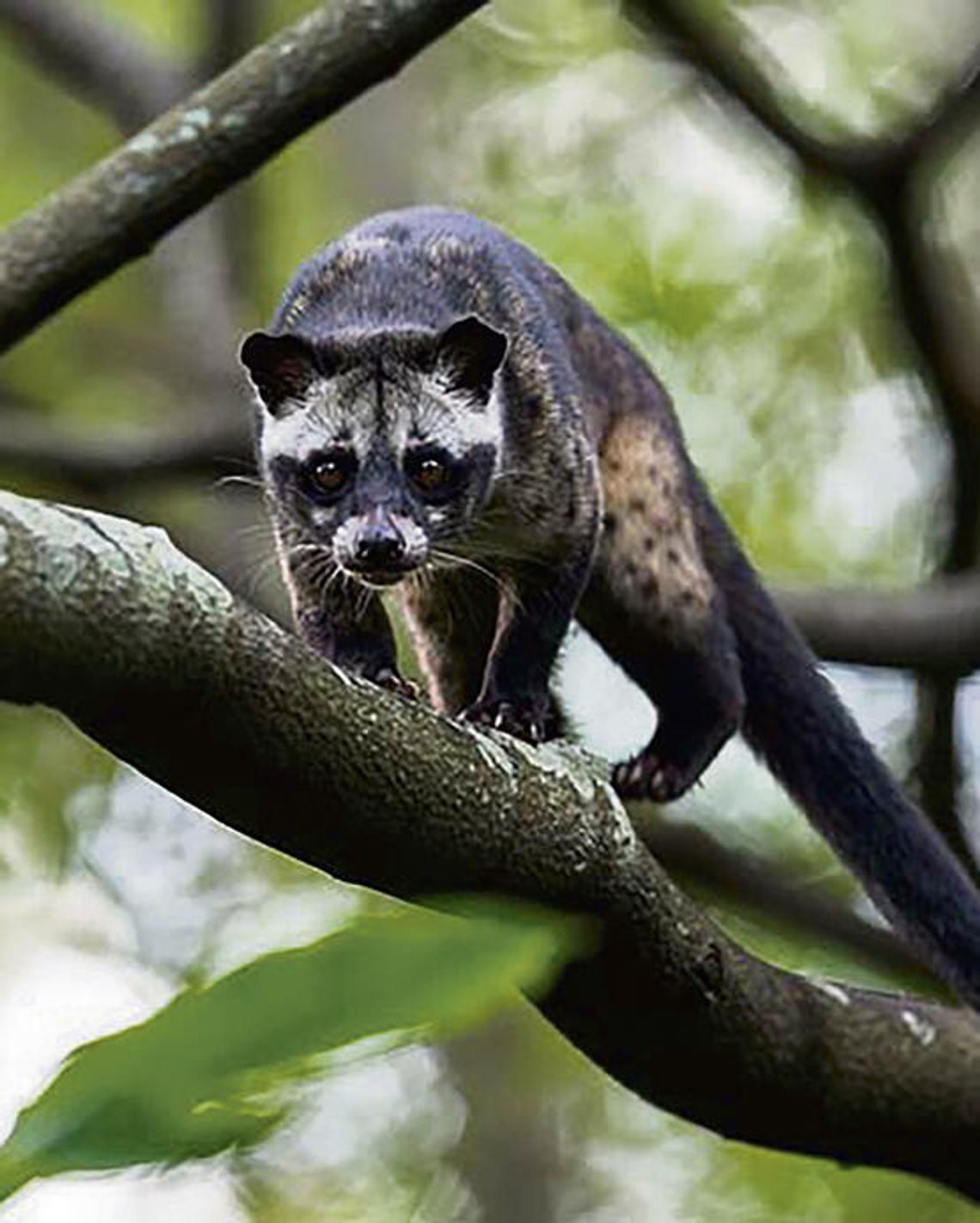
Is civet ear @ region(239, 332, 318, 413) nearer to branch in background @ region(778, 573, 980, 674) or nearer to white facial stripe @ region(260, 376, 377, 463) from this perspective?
white facial stripe @ region(260, 376, 377, 463)

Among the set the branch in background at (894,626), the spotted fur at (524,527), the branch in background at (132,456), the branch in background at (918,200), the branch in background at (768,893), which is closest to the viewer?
the spotted fur at (524,527)

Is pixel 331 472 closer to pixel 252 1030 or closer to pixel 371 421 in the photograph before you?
pixel 371 421

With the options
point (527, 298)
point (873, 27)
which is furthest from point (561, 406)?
point (873, 27)

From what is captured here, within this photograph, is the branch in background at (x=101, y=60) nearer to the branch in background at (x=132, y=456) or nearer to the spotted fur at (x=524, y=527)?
the branch in background at (x=132, y=456)

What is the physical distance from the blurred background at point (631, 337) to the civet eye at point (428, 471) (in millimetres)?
1738

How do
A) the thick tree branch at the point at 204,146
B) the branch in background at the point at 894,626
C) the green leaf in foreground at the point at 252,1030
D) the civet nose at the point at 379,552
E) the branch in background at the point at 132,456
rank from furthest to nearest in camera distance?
the branch in background at the point at 132,456 → the branch in background at the point at 894,626 → the thick tree branch at the point at 204,146 → the civet nose at the point at 379,552 → the green leaf in foreground at the point at 252,1030

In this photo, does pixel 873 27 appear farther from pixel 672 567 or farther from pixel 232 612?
pixel 232 612

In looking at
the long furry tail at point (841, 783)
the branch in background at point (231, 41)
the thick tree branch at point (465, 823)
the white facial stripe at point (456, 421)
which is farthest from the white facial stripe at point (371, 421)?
the branch in background at point (231, 41)

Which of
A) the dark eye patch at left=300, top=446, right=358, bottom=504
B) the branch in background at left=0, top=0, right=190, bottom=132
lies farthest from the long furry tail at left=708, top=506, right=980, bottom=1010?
the branch in background at left=0, top=0, right=190, bottom=132

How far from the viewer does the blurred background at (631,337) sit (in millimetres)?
8008

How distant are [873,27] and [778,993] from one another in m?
7.98

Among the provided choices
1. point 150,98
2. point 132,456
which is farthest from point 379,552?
point 150,98

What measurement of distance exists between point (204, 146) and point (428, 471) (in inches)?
33.0

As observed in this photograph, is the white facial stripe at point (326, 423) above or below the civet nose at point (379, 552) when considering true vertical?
above
